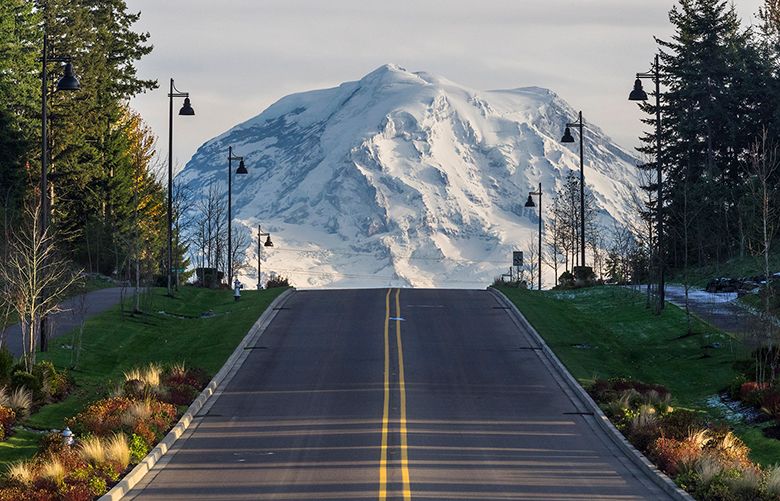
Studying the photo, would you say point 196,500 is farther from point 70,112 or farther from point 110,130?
point 110,130

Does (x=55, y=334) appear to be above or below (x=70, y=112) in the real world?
below

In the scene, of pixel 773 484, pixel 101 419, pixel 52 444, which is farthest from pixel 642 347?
pixel 52 444

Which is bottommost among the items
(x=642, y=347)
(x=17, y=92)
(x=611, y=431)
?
(x=611, y=431)

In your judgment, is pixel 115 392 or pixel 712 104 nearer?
pixel 115 392

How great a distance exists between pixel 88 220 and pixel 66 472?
65.2 meters

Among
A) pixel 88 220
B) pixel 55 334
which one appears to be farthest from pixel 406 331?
pixel 88 220

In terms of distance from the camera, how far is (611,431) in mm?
28094

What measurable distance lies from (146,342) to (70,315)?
5.97 m

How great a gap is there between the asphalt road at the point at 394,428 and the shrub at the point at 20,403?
387 cm

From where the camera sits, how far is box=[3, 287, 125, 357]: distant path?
144 feet

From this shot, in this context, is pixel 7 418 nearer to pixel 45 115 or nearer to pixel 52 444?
pixel 52 444

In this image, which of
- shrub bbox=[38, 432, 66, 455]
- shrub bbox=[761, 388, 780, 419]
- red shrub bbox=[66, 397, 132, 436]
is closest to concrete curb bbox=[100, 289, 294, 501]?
red shrub bbox=[66, 397, 132, 436]

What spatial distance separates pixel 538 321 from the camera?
50250 millimetres

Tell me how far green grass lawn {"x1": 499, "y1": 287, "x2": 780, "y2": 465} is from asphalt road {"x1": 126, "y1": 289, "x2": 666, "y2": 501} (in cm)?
186
